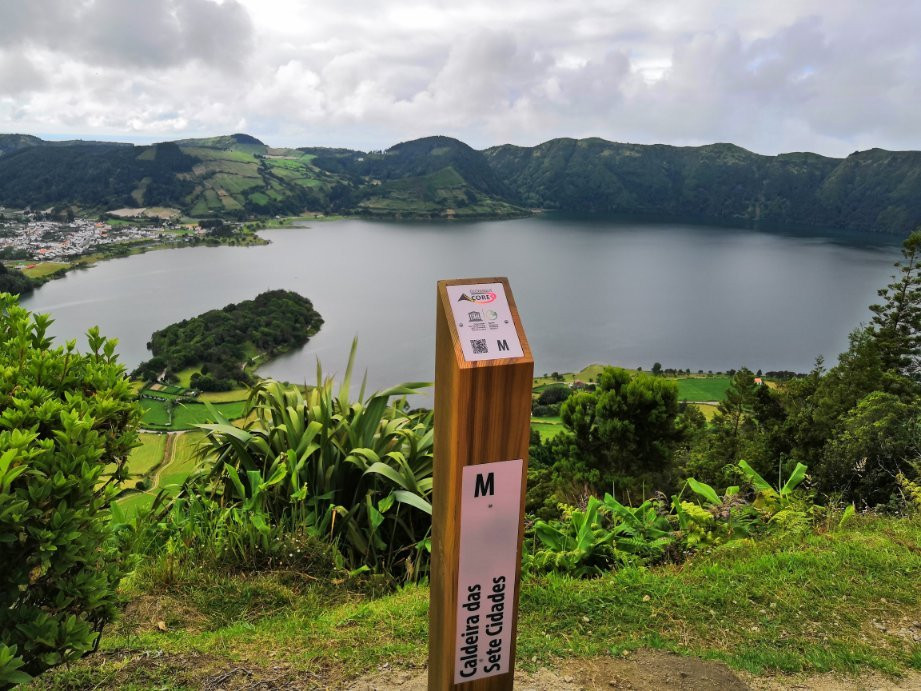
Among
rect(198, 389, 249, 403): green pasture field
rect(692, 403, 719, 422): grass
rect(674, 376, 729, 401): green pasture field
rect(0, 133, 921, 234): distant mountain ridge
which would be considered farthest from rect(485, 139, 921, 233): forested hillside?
rect(198, 389, 249, 403): green pasture field

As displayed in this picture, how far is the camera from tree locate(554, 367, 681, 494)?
12.8 m

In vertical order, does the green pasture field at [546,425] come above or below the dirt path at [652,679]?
below

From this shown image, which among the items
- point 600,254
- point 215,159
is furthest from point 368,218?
point 600,254

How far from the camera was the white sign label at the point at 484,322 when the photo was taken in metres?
1.50

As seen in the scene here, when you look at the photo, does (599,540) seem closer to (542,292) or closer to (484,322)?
(484,322)

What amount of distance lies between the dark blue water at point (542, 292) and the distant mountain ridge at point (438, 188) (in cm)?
2797

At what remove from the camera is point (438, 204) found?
157 m

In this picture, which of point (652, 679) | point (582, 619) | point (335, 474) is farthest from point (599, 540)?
point (335, 474)

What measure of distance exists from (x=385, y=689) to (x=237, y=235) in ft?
392

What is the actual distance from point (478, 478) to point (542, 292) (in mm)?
75129

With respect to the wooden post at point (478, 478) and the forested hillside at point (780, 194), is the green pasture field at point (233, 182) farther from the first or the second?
the wooden post at point (478, 478)

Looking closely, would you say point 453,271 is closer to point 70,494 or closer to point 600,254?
point 600,254

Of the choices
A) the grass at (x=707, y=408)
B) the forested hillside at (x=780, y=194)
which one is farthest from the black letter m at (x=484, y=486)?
the forested hillside at (x=780, y=194)

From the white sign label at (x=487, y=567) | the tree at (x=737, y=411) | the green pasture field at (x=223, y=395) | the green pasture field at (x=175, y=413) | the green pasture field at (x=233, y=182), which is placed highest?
the green pasture field at (x=233, y=182)
